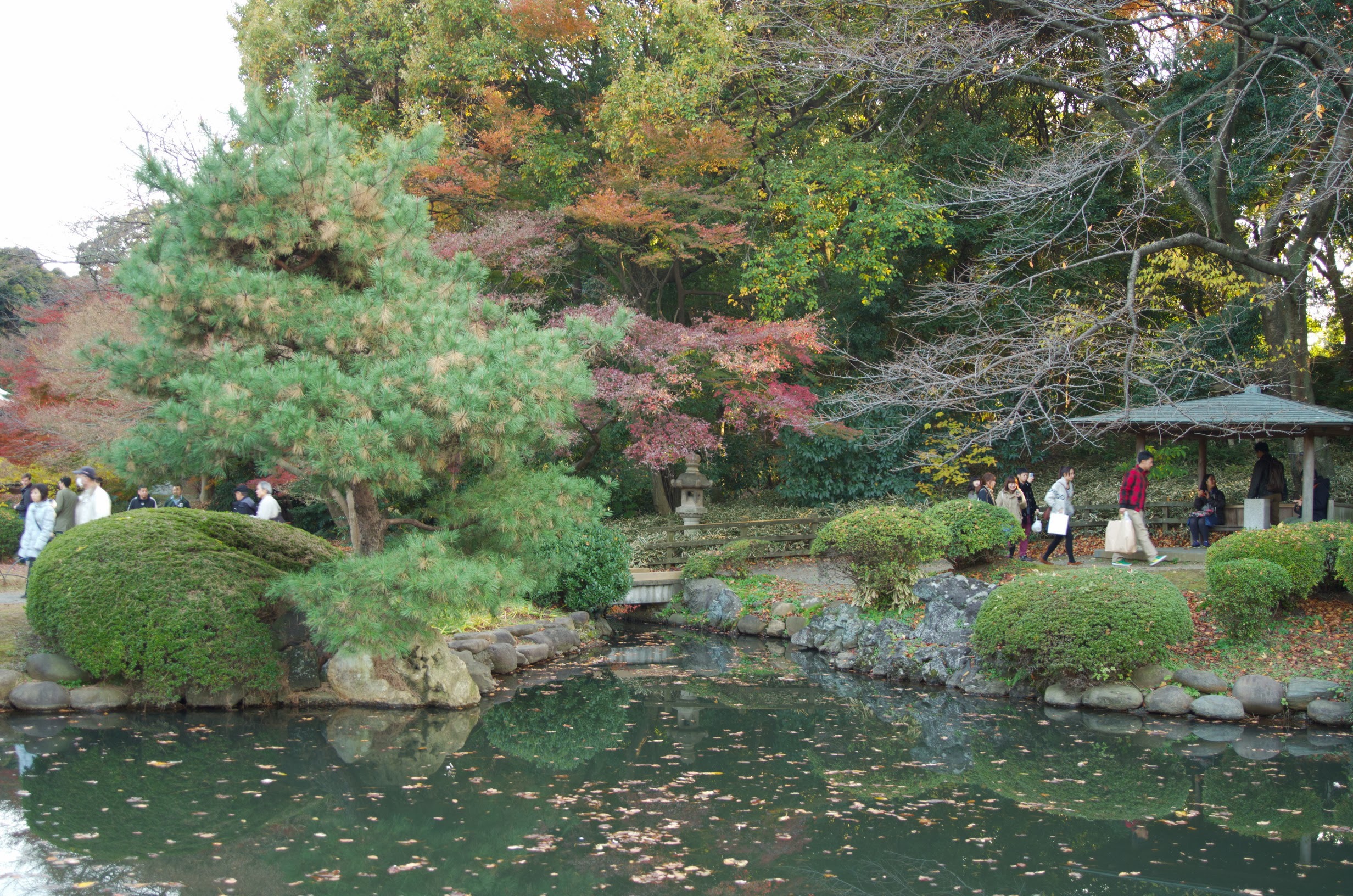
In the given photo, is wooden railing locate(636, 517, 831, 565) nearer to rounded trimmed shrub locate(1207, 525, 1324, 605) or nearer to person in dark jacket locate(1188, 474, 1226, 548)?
person in dark jacket locate(1188, 474, 1226, 548)

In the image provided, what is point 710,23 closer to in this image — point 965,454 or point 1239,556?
point 965,454

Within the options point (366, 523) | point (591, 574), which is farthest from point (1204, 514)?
point (366, 523)

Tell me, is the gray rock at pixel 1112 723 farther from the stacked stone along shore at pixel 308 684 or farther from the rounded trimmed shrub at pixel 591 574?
the rounded trimmed shrub at pixel 591 574

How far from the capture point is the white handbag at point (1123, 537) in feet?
42.5

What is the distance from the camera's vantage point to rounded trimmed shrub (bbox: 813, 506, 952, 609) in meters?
11.6

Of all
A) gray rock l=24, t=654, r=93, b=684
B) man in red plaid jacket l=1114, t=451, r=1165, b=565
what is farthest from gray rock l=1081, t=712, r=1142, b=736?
gray rock l=24, t=654, r=93, b=684

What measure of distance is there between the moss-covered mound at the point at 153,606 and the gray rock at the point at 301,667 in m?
0.26

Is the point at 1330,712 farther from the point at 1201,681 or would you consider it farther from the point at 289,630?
the point at 289,630

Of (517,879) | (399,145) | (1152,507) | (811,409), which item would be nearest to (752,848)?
(517,879)

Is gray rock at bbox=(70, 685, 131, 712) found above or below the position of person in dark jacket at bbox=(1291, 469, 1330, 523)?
below

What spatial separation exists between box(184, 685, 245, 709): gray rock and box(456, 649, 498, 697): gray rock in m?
2.07

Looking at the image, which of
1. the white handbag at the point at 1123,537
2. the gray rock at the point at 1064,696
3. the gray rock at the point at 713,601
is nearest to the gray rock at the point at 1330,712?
the gray rock at the point at 1064,696

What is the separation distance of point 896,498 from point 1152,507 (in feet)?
14.8

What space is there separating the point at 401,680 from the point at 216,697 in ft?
5.23
